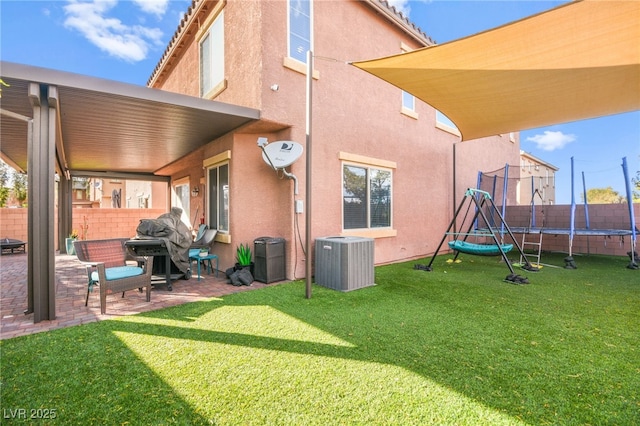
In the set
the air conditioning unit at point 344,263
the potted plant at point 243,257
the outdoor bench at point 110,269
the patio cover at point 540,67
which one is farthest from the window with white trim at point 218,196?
the patio cover at point 540,67

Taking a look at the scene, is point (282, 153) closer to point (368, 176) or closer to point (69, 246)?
point (368, 176)

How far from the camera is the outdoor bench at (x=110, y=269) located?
167 inches

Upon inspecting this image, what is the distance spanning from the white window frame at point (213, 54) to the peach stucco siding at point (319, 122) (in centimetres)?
26

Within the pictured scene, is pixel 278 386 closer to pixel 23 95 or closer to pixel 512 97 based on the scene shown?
pixel 23 95

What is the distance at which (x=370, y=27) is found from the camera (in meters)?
7.86

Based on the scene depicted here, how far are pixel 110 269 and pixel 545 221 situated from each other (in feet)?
42.9

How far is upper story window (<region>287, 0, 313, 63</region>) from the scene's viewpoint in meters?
6.29

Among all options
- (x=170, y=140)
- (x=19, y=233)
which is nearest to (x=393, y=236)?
(x=170, y=140)

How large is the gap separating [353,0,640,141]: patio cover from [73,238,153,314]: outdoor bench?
4708 mm

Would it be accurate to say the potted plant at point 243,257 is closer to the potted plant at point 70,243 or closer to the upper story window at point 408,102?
the upper story window at point 408,102

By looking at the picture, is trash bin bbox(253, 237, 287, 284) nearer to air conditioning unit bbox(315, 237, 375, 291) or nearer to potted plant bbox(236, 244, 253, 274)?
potted plant bbox(236, 244, 253, 274)

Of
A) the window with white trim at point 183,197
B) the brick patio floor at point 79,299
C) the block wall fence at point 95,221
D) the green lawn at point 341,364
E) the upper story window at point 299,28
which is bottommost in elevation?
the green lawn at point 341,364

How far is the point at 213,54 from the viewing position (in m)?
7.54

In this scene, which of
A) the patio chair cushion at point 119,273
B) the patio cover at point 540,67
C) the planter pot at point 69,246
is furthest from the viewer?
the planter pot at point 69,246
